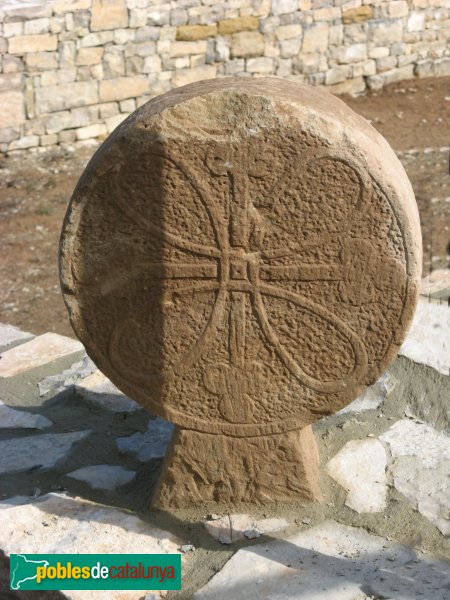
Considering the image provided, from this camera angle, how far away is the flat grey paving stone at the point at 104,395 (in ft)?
14.1

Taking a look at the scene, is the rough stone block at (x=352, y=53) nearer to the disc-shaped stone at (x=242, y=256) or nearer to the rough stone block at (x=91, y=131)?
the rough stone block at (x=91, y=131)

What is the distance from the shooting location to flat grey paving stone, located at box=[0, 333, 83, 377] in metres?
4.67

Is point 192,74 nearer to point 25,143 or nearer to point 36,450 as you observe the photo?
point 25,143

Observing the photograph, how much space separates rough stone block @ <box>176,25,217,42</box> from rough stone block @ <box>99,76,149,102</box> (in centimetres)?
54

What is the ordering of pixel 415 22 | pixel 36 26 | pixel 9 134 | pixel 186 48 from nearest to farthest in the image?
pixel 36 26 → pixel 9 134 → pixel 186 48 → pixel 415 22

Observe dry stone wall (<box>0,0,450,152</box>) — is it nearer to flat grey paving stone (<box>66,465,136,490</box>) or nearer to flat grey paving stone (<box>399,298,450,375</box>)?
flat grey paving stone (<box>399,298,450,375</box>)

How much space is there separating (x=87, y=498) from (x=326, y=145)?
5.49ft

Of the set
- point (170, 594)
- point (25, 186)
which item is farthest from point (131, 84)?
point (170, 594)

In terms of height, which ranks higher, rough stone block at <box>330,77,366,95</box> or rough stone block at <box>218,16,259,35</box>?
rough stone block at <box>218,16,259,35</box>

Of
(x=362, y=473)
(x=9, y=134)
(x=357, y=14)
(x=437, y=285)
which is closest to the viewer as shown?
(x=362, y=473)

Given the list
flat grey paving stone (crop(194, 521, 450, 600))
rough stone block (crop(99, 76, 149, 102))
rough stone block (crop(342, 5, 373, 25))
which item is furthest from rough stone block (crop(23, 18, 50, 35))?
flat grey paving stone (crop(194, 521, 450, 600))

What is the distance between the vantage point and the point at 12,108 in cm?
800

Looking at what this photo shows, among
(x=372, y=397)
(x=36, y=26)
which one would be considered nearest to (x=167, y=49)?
(x=36, y=26)

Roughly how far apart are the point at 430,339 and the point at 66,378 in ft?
5.90
